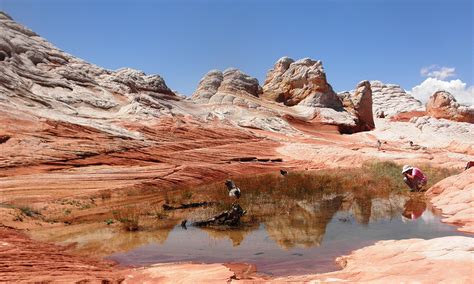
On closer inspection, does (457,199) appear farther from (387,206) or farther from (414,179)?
(414,179)

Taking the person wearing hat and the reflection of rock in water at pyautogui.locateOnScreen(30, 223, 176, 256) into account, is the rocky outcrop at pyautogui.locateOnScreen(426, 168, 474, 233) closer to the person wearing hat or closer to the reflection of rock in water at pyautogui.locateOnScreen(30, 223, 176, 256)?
the person wearing hat

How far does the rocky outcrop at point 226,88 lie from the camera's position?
209ft

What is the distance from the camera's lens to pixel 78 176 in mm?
21953

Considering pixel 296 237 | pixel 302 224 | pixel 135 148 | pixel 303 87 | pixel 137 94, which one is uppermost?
pixel 303 87

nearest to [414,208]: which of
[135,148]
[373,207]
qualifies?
[373,207]

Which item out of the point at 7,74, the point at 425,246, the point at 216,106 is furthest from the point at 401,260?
the point at 216,106

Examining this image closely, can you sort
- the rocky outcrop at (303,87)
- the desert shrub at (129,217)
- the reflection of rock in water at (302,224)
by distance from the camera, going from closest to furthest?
the reflection of rock in water at (302,224) → the desert shrub at (129,217) → the rocky outcrop at (303,87)

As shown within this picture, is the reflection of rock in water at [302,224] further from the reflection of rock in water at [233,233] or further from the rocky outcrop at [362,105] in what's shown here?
the rocky outcrop at [362,105]

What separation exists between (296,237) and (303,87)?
61.4 meters

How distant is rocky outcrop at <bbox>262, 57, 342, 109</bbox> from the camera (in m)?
69.2

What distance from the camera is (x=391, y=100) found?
107 metres

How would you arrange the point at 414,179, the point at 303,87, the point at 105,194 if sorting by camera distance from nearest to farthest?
the point at 414,179 < the point at 105,194 < the point at 303,87

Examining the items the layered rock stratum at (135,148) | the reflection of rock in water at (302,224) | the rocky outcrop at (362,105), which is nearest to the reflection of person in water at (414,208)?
the layered rock stratum at (135,148)

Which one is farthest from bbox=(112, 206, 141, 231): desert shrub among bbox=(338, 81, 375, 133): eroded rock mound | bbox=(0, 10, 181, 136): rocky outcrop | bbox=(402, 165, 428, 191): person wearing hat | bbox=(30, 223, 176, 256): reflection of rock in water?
bbox=(338, 81, 375, 133): eroded rock mound
